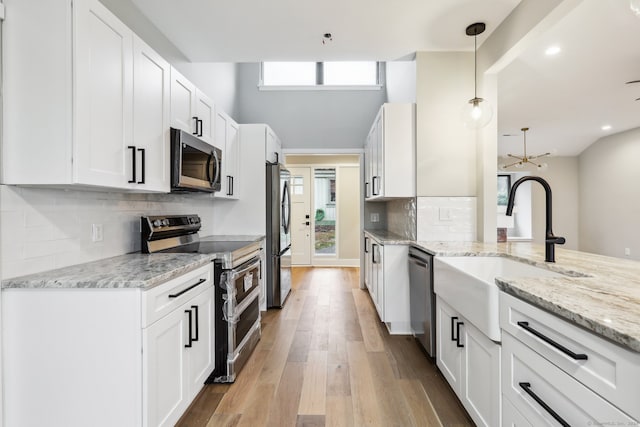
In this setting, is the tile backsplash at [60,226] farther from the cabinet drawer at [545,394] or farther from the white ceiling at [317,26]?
the cabinet drawer at [545,394]

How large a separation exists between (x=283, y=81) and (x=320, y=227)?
3091 mm

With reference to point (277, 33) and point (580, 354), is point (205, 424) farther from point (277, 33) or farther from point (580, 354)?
point (277, 33)

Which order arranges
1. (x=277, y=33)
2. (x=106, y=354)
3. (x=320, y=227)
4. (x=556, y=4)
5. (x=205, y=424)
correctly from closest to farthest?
(x=106, y=354), (x=205, y=424), (x=556, y=4), (x=277, y=33), (x=320, y=227)

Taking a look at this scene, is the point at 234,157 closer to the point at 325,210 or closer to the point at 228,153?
the point at 228,153

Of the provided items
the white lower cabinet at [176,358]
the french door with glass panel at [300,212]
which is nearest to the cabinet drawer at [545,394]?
the white lower cabinet at [176,358]

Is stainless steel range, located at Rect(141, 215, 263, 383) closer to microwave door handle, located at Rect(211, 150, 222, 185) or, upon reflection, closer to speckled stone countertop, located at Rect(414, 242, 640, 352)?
microwave door handle, located at Rect(211, 150, 222, 185)

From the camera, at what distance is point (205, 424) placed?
1737 mm

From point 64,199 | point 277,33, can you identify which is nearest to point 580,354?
point 64,199

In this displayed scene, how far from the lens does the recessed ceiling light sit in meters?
3.12

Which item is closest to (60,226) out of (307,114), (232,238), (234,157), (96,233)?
(96,233)

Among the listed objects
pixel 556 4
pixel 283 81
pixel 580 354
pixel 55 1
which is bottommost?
pixel 580 354

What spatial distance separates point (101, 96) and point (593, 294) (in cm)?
220

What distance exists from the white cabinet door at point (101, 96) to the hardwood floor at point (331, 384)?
1473 mm

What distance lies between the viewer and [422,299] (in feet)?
8.14
